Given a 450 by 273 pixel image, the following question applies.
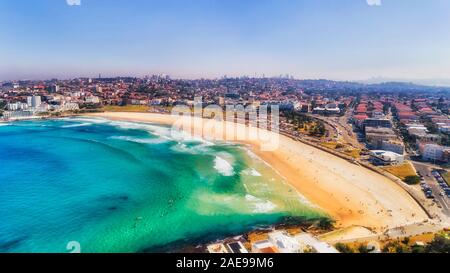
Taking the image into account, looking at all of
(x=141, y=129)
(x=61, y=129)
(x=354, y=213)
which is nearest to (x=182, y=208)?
(x=354, y=213)

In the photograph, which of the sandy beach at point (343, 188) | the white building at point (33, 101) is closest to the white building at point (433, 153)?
the sandy beach at point (343, 188)

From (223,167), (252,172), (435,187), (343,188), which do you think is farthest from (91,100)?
(435,187)

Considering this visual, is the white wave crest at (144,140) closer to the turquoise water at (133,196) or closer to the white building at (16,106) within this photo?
the turquoise water at (133,196)

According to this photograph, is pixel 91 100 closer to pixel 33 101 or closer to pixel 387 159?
pixel 33 101

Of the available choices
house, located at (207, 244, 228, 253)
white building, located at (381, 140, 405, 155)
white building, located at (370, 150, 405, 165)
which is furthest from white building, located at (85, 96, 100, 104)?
house, located at (207, 244, 228, 253)

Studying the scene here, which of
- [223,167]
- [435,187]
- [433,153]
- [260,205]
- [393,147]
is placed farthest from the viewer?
[393,147]

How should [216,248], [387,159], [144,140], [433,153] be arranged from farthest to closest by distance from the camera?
[144,140], [433,153], [387,159], [216,248]
